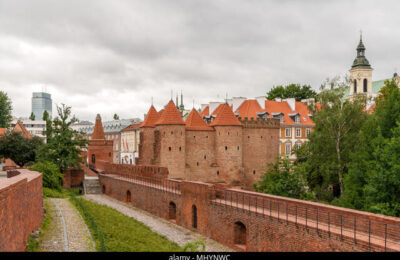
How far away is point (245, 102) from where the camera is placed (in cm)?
4875

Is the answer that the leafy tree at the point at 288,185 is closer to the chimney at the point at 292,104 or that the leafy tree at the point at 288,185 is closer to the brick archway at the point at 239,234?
the brick archway at the point at 239,234

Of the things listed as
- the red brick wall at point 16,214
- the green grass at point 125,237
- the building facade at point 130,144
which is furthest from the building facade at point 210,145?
the building facade at point 130,144

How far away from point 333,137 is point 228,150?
1262 centimetres

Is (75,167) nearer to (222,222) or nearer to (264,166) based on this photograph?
(264,166)

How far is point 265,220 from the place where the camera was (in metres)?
15.5

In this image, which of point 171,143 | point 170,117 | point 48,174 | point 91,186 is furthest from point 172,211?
point 91,186

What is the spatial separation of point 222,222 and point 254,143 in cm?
2155

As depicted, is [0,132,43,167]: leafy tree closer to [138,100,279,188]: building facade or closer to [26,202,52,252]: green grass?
[138,100,279,188]: building facade

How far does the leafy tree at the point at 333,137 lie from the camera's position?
26.5 m

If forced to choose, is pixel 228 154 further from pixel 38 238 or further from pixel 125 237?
pixel 38 238

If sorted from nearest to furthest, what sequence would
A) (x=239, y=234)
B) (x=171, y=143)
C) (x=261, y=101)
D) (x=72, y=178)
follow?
(x=239, y=234) → (x=171, y=143) → (x=72, y=178) → (x=261, y=101)

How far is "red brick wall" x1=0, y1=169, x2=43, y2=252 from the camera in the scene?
9328mm

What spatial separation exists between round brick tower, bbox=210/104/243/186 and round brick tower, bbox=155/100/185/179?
3.79 meters

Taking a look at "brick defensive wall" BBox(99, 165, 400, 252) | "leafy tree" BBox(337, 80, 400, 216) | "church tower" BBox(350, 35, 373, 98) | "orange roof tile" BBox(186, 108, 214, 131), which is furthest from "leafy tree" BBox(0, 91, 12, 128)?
"church tower" BBox(350, 35, 373, 98)
